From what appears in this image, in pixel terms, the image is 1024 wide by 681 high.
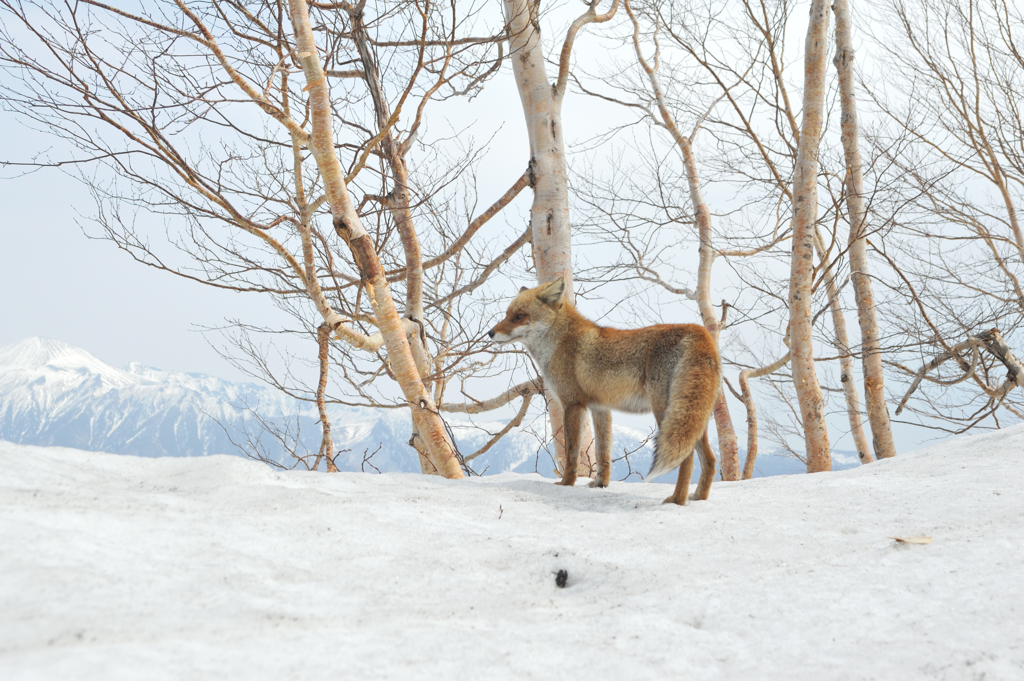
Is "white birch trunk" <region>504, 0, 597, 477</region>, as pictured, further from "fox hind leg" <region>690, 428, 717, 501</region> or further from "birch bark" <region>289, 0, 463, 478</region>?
"fox hind leg" <region>690, 428, 717, 501</region>

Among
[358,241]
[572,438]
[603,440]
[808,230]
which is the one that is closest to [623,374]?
[572,438]

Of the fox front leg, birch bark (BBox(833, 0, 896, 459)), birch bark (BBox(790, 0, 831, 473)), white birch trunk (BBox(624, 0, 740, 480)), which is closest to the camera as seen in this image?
the fox front leg

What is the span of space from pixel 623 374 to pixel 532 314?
2.98ft

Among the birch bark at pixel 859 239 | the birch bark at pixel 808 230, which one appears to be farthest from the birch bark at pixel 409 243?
the birch bark at pixel 859 239

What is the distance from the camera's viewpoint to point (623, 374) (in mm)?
4047

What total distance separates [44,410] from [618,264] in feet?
686

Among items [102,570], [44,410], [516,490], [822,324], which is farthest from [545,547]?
[44,410]

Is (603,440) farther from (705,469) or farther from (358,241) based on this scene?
(358,241)

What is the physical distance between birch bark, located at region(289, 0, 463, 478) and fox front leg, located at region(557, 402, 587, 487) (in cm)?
101

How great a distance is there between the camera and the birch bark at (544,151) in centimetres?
594

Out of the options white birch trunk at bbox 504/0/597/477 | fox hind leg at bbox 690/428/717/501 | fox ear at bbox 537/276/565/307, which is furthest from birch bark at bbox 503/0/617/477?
fox hind leg at bbox 690/428/717/501

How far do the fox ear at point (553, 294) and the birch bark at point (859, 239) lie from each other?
4886 mm

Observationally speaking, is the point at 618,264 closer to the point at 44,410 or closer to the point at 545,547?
the point at 545,547

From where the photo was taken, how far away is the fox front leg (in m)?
4.21
